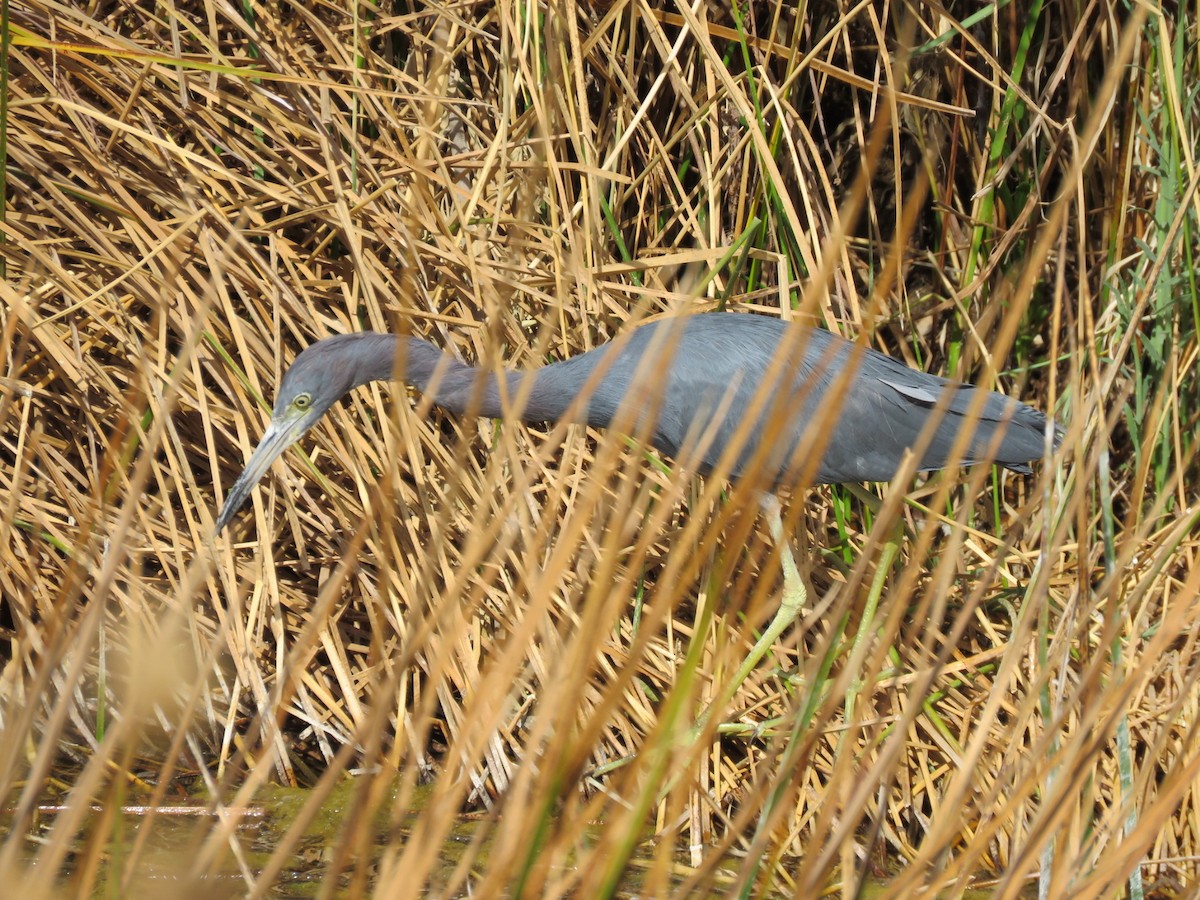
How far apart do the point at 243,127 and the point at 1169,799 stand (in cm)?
254

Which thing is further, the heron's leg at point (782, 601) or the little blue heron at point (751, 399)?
the heron's leg at point (782, 601)

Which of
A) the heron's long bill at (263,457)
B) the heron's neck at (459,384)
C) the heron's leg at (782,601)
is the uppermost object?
the heron's neck at (459,384)

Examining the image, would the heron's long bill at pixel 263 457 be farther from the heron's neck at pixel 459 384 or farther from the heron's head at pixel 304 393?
the heron's neck at pixel 459 384

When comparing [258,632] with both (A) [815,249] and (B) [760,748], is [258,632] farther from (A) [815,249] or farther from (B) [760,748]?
(A) [815,249]

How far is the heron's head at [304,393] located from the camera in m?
2.44

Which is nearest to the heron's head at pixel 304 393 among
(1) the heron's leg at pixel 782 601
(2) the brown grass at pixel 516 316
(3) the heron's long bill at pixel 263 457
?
(3) the heron's long bill at pixel 263 457

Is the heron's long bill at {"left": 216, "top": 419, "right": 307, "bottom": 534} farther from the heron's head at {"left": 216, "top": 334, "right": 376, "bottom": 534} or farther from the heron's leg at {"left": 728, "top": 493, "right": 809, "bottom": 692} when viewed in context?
the heron's leg at {"left": 728, "top": 493, "right": 809, "bottom": 692}

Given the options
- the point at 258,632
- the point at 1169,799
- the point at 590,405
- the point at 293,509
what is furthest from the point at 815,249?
the point at 1169,799

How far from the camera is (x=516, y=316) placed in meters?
2.99

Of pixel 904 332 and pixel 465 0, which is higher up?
pixel 465 0

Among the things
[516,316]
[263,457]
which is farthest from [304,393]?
[516,316]

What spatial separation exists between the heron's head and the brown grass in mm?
178

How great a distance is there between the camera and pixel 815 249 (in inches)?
116

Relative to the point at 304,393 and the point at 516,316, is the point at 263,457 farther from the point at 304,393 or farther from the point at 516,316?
the point at 516,316
